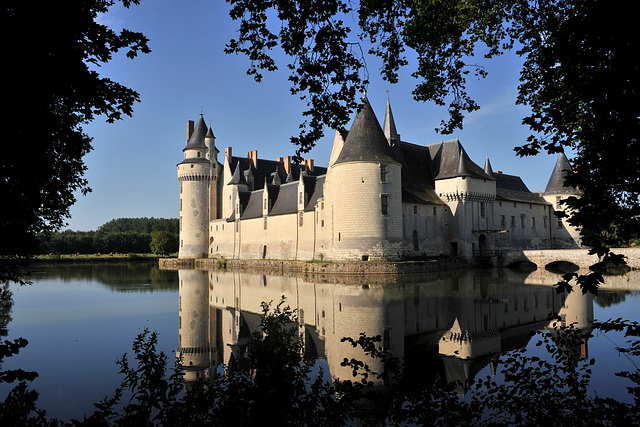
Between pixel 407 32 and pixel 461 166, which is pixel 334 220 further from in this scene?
pixel 407 32

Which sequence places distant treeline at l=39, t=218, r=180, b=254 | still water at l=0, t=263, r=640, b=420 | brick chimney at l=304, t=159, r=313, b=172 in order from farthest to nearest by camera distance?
distant treeline at l=39, t=218, r=180, b=254, brick chimney at l=304, t=159, r=313, b=172, still water at l=0, t=263, r=640, b=420

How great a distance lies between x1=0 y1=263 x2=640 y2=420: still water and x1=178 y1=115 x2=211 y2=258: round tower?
78.8ft

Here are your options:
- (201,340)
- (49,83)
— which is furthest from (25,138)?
(201,340)

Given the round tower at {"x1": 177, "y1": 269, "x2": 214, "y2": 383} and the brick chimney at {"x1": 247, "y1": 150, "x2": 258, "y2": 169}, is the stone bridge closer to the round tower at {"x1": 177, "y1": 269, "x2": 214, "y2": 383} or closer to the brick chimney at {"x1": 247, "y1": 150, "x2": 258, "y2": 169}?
the round tower at {"x1": 177, "y1": 269, "x2": 214, "y2": 383}

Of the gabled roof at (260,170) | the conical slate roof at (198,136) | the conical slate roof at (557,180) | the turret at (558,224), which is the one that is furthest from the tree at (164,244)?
the conical slate roof at (557,180)

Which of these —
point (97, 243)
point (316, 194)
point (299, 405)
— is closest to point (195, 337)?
point (299, 405)

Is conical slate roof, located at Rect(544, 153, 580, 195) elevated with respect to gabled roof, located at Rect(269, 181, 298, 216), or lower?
elevated

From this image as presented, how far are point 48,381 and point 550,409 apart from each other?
21.7ft

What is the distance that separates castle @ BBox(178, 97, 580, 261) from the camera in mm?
26484

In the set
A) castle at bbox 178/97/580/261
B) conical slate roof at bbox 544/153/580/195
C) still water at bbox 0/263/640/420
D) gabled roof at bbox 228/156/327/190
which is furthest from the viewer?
gabled roof at bbox 228/156/327/190

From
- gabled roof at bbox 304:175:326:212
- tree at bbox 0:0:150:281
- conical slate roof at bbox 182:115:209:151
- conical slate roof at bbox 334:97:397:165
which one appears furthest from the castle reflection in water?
conical slate roof at bbox 182:115:209:151

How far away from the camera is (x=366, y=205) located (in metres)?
26.3

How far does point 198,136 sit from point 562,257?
3259 centimetres

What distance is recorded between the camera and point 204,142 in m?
44.3
